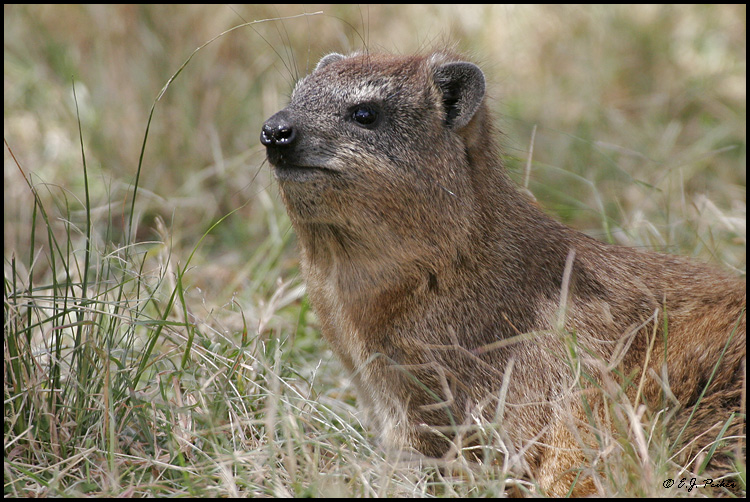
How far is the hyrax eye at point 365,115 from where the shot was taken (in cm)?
389

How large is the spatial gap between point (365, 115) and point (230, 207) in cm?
360

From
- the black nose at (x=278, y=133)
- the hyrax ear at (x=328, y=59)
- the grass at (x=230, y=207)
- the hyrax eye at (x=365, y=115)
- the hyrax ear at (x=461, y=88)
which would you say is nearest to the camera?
the grass at (x=230, y=207)

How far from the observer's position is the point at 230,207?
Result: 7.25m

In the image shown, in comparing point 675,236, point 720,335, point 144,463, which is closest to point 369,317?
point 144,463

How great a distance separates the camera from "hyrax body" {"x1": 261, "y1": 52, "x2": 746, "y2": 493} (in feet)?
12.2

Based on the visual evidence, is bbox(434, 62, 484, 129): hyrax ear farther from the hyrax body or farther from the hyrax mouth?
the hyrax mouth

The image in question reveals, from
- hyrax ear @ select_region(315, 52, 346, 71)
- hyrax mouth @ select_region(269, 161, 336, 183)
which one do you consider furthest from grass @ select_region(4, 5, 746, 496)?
hyrax mouth @ select_region(269, 161, 336, 183)

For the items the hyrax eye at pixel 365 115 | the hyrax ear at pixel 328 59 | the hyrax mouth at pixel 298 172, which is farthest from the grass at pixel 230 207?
the hyrax eye at pixel 365 115

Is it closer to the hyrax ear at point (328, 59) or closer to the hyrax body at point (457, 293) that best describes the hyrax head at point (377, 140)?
the hyrax body at point (457, 293)

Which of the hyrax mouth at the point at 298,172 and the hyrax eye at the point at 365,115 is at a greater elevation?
the hyrax eye at the point at 365,115

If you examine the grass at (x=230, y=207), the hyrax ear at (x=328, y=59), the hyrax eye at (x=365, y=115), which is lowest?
the grass at (x=230, y=207)

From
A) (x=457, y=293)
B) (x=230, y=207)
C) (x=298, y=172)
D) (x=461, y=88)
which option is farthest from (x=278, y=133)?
(x=230, y=207)

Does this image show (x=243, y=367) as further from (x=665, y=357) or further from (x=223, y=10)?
(x=223, y=10)

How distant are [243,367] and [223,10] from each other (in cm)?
513
